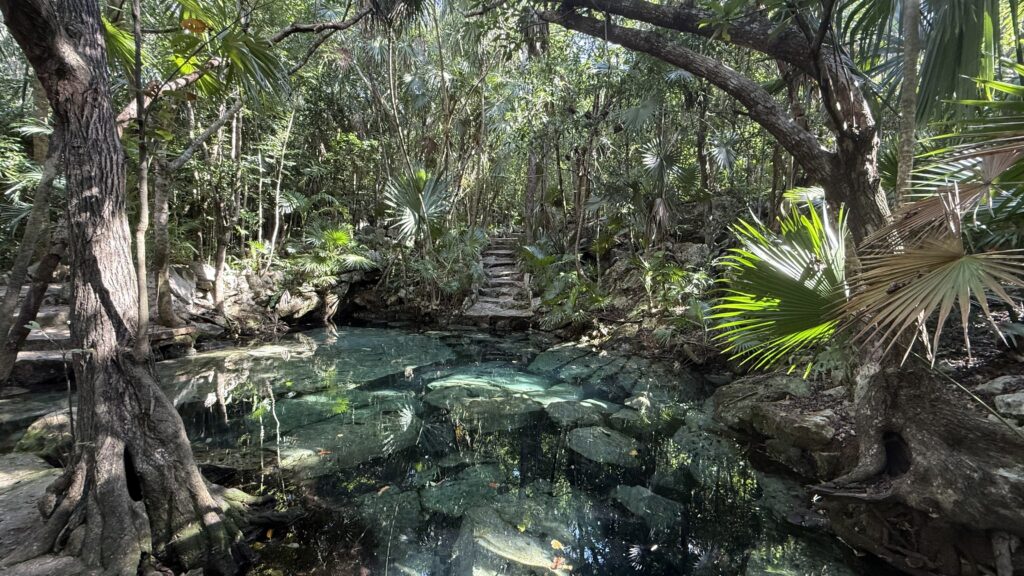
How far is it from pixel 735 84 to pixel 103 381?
4.60 m

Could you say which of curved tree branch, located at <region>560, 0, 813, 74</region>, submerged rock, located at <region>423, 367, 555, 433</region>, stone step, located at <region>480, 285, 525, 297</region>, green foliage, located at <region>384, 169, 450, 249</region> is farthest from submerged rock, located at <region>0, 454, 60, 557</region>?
stone step, located at <region>480, 285, 525, 297</region>

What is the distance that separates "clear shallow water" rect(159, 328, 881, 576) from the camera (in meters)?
2.45

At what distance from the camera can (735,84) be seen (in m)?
3.46

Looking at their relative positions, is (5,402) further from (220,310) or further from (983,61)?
(983,61)

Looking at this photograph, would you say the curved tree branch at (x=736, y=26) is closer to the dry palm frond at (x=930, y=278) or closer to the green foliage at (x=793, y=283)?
the green foliage at (x=793, y=283)

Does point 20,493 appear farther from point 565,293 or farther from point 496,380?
point 565,293

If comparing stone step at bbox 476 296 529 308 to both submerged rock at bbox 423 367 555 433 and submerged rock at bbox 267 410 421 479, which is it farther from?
submerged rock at bbox 267 410 421 479

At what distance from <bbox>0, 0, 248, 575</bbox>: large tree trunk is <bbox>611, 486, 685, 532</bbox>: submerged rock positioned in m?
2.43

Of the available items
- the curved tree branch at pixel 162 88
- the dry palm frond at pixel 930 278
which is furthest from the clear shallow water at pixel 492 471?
the curved tree branch at pixel 162 88

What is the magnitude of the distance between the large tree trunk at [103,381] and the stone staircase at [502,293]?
766 centimetres

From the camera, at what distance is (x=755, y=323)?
2338 mm

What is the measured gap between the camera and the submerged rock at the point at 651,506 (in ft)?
9.29

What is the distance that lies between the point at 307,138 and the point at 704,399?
1138 cm

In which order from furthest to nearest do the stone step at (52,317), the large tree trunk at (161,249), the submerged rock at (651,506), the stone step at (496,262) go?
→ the stone step at (496,262) → the large tree trunk at (161,249) → the stone step at (52,317) → the submerged rock at (651,506)
